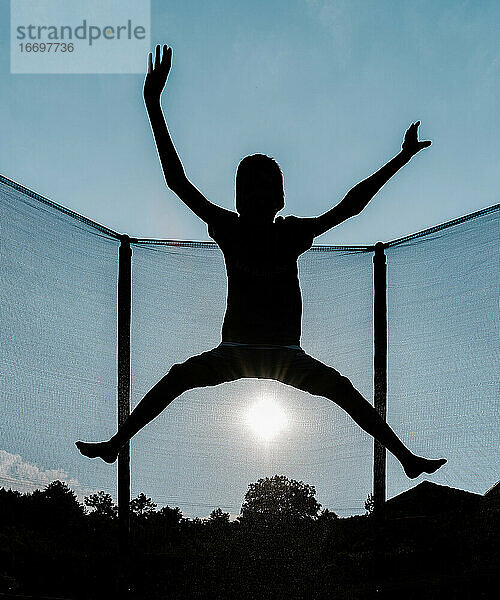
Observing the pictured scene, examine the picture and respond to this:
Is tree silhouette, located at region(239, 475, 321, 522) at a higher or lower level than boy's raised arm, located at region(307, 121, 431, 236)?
lower

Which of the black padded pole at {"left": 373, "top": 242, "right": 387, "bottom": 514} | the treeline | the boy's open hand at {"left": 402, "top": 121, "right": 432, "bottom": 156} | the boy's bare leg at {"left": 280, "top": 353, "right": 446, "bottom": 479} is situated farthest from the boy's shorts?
the black padded pole at {"left": 373, "top": 242, "right": 387, "bottom": 514}

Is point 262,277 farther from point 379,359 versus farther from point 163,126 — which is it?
point 379,359

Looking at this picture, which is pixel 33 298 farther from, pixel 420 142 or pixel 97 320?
pixel 420 142

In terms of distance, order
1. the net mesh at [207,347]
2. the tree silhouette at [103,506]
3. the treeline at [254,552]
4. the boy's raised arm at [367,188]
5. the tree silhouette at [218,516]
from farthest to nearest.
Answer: the tree silhouette at [218,516]
the tree silhouette at [103,506]
the treeline at [254,552]
the net mesh at [207,347]
the boy's raised arm at [367,188]

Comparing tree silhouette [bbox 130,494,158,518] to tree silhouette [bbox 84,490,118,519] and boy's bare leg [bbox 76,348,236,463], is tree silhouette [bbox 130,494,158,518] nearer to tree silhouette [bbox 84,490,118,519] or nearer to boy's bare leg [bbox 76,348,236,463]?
tree silhouette [bbox 84,490,118,519]

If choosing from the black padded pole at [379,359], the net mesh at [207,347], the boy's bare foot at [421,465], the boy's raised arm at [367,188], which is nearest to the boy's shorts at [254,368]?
the boy's bare foot at [421,465]

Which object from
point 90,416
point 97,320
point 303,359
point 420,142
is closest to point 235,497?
point 90,416

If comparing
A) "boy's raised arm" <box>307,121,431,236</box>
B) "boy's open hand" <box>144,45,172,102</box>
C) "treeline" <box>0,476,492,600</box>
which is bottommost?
"treeline" <box>0,476,492,600</box>

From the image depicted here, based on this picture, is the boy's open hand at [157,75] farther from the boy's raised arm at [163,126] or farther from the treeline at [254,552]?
the treeline at [254,552]

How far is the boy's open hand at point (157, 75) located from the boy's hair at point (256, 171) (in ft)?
1.10

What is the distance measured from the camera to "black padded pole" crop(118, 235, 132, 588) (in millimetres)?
3592

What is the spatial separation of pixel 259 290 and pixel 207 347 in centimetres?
161

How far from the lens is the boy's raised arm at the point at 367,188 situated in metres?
2.36

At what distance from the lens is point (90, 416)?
11.4 feet
